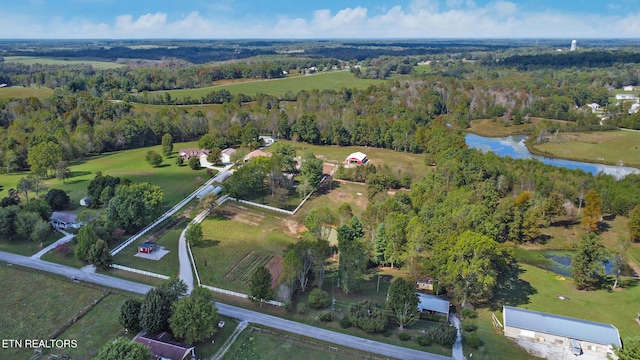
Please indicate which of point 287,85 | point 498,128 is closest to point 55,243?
point 498,128

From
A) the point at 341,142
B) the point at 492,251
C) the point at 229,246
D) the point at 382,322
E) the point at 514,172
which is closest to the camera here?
the point at 382,322

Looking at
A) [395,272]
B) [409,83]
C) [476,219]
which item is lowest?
[395,272]

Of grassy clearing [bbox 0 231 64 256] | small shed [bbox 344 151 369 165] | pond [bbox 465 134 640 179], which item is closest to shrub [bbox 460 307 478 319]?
grassy clearing [bbox 0 231 64 256]

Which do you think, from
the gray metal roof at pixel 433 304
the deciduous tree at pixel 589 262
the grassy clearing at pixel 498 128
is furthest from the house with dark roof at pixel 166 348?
the grassy clearing at pixel 498 128

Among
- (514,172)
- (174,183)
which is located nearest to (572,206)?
(514,172)

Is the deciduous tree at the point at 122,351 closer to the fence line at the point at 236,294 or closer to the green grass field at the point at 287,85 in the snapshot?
the fence line at the point at 236,294

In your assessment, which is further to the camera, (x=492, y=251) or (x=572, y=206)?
(x=572, y=206)

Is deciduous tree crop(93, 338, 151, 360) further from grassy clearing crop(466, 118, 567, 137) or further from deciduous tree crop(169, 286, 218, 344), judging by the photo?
grassy clearing crop(466, 118, 567, 137)

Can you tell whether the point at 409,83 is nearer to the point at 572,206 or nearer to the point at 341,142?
the point at 341,142
